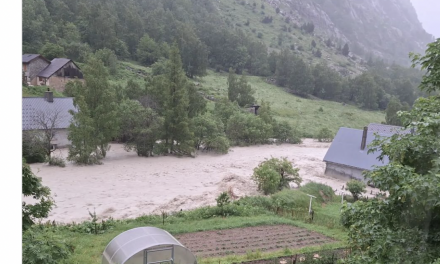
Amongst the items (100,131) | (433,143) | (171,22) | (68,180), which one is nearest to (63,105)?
(100,131)

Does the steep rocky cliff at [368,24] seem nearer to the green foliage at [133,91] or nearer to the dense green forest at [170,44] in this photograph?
the dense green forest at [170,44]

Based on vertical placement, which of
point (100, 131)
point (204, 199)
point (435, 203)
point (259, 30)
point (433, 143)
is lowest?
point (204, 199)

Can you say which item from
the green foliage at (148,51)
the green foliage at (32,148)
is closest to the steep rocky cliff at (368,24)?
the green foliage at (32,148)

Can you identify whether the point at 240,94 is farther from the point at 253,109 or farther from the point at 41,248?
the point at 41,248

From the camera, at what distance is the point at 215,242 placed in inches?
364

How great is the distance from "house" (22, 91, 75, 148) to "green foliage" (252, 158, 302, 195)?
1054cm

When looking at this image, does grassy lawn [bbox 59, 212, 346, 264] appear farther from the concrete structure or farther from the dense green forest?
the dense green forest

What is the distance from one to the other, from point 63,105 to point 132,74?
1510 centimetres

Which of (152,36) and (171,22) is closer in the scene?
(152,36)

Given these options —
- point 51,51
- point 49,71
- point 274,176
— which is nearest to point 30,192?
point 274,176

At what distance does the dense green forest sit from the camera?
3459 centimetres

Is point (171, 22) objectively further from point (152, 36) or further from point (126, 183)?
point (126, 183)

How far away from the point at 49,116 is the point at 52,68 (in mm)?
8892

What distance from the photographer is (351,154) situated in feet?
61.9
